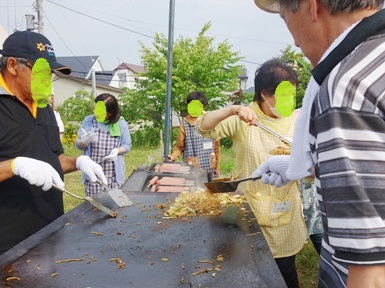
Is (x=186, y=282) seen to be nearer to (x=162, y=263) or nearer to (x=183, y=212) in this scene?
(x=162, y=263)

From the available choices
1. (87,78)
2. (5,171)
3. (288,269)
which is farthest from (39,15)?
(87,78)

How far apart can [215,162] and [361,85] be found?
15.4 ft

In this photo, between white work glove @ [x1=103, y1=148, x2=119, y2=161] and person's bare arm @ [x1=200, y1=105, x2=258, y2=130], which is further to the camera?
white work glove @ [x1=103, y1=148, x2=119, y2=161]

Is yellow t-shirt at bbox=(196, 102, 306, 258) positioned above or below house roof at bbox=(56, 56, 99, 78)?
below

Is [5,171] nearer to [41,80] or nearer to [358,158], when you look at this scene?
[41,80]

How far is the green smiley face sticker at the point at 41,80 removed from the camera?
2275 mm

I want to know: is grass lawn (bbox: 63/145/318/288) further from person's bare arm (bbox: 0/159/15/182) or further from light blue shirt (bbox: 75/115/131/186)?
person's bare arm (bbox: 0/159/15/182)

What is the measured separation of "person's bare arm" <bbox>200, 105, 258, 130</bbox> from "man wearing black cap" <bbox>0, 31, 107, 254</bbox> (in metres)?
1.15

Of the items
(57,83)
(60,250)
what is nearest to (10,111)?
(60,250)

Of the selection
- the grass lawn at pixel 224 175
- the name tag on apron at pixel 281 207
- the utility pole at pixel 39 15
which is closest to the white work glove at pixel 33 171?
the name tag on apron at pixel 281 207

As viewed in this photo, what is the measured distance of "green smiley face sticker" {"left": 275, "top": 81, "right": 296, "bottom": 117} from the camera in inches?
102

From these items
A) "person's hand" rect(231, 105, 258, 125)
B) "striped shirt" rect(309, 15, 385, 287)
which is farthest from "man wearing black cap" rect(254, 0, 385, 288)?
"person's hand" rect(231, 105, 258, 125)

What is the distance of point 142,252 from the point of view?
1788mm

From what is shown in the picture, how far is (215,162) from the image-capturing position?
5504 mm
